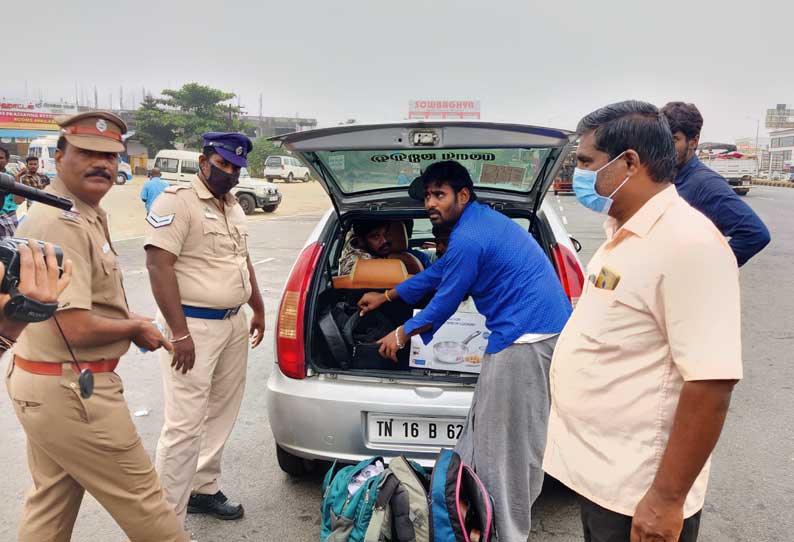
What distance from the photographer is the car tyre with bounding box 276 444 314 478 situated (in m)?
3.25

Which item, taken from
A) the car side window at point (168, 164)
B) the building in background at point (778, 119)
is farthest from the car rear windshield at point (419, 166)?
the building in background at point (778, 119)

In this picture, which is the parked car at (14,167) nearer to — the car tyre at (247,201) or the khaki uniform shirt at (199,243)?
the khaki uniform shirt at (199,243)

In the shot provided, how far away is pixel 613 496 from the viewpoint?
1.53 meters

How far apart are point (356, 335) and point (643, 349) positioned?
221 cm

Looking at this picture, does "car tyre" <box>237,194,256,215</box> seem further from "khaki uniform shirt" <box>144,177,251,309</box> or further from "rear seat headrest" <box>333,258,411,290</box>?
"khaki uniform shirt" <box>144,177,251,309</box>

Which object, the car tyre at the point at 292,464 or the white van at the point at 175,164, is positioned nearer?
the car tyre at the point at 292,464

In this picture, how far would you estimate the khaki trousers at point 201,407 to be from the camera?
2734 mm

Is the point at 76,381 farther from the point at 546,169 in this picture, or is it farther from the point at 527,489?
the point at 546,169

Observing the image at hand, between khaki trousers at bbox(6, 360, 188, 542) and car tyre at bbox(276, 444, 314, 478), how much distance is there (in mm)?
1027

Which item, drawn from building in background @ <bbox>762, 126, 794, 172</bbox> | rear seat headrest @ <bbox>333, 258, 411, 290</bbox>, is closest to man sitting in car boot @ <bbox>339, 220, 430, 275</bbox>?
rear seat headrest @ <bbox>333, 258, 411, 290</bbox>

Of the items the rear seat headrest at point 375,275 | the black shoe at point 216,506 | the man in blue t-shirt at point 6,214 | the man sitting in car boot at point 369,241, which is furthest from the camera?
the man in blue t-shirt at point 6,214

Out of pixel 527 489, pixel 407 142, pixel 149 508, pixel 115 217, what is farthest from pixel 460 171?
pixel 115 217

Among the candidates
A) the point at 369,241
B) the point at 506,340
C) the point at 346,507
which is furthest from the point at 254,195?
the point at 346,507

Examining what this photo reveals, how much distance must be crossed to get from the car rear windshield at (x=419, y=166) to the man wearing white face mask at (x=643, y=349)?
1456 mm
